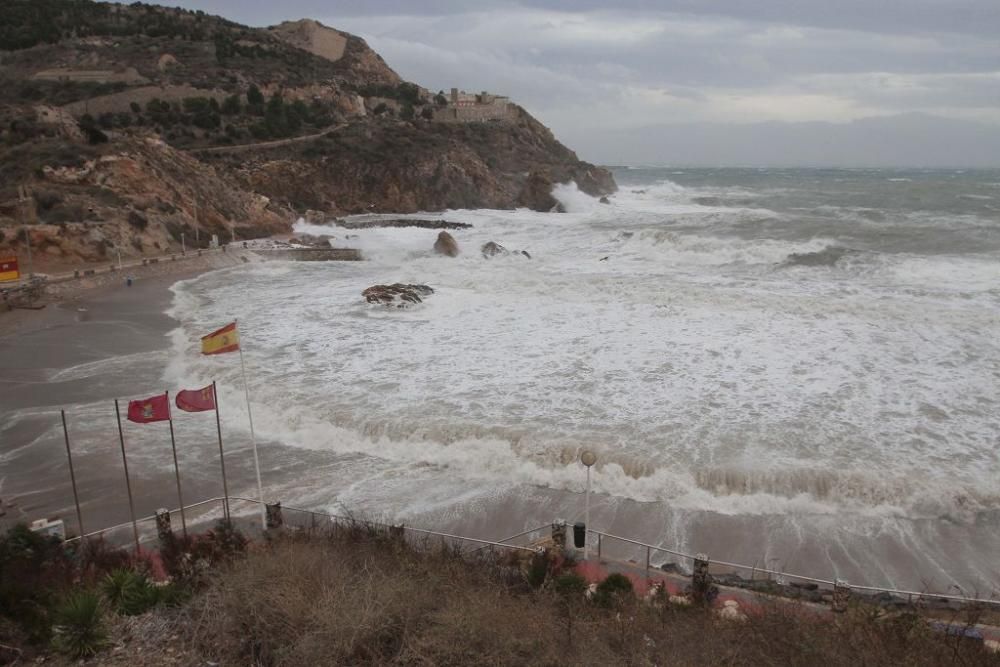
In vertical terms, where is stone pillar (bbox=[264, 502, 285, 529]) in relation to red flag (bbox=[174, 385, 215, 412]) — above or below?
below

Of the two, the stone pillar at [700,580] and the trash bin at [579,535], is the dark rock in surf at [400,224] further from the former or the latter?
the stone pillar at [700,580]

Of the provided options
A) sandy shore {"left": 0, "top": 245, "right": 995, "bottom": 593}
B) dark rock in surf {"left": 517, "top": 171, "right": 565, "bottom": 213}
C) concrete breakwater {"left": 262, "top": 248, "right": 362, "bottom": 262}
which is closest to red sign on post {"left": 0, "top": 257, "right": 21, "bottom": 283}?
sandy shore {"left": 0, "top": 245, "right": 995, "bottom": 593}

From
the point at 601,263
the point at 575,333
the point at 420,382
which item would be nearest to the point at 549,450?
the point at 420,382

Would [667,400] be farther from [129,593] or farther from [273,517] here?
[129,593]

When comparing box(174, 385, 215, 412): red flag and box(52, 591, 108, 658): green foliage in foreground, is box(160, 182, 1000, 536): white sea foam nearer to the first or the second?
box(174, 385, 215, 412): red flag

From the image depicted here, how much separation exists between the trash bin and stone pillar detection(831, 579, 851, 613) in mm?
2921

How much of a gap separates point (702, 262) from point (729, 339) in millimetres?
15326

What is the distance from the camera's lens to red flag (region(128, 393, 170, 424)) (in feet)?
27.9

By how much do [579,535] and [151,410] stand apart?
5913 millimetres

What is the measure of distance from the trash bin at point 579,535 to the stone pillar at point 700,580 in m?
1.47

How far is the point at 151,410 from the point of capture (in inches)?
340

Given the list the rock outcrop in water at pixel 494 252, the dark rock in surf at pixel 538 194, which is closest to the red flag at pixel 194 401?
the rock outcrop in water at pixel 494 252

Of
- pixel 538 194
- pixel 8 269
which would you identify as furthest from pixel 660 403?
pixel 538 194

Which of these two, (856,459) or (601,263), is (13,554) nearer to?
(856,459)
